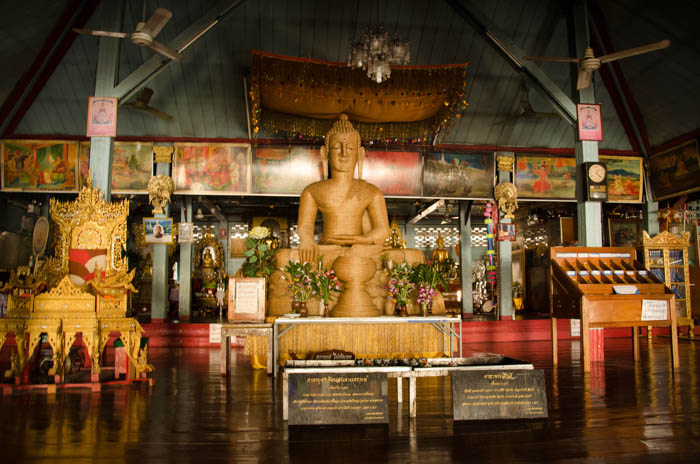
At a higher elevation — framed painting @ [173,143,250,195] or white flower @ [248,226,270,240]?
framed painting @ [173,143,250,195]

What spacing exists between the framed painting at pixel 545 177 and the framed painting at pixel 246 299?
6.13m

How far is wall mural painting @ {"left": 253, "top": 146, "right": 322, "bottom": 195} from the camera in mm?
8555

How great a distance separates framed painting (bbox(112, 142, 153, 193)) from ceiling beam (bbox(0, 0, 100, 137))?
4.75ft

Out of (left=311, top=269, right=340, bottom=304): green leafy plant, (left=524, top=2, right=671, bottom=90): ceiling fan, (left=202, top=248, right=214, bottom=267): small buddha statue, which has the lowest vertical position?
(left=311, top=269, right=340, bottom=304): green leafy plant

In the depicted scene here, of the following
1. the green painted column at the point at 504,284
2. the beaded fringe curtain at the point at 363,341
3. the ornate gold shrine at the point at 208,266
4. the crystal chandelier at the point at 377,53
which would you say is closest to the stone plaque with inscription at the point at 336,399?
the beaded fringe curtain at the point at 363,341

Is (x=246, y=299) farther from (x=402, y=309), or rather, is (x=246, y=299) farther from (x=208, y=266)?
(x=208, y=266)

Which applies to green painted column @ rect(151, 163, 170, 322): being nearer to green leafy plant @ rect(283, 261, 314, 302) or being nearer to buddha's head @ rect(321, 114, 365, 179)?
buddha's head @ rect(321, 114, 365, 179)

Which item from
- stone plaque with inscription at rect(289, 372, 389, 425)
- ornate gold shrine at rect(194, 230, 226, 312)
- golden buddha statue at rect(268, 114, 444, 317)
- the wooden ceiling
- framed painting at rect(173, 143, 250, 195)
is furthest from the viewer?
ornate gold shrine at rect(194, 230, 226, 312)

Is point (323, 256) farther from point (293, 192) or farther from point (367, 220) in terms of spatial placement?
point (293, 192)

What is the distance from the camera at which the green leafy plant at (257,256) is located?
4.95 meters

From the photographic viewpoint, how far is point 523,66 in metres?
6.40

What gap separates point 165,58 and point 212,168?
2941mm

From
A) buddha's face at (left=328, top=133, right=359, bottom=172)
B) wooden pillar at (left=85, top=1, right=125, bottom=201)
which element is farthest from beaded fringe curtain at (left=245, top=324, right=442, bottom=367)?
wooden pillar at (left=85, top=1, right=125, bottom=201)

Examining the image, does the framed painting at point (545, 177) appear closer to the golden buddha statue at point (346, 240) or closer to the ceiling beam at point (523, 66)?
the ceiling beam at point (523, 66)
